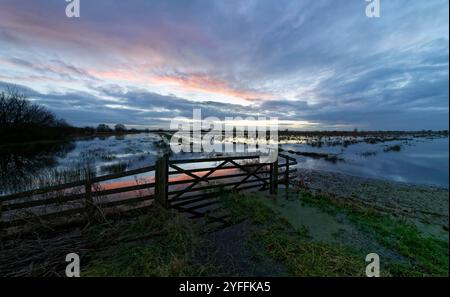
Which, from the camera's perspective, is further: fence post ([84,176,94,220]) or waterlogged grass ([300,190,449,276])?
fence post ([84,176,94,220])

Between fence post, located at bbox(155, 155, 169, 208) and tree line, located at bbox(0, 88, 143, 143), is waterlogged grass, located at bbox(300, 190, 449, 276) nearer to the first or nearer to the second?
fence post, located at bbox(155, 155, 169, 208)

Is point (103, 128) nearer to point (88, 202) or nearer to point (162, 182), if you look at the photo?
point (88, 202)

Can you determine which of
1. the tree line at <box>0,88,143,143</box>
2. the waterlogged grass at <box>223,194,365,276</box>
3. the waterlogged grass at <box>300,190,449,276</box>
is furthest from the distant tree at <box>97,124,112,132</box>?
the waterlogged grass at <box>300,190,449,276</box>

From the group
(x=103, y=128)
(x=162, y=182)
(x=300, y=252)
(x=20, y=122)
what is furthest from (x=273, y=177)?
(x=103, y=128)

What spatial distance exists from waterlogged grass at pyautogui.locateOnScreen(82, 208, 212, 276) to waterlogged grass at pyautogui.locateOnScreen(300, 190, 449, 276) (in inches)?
176

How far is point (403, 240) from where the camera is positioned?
5.71m

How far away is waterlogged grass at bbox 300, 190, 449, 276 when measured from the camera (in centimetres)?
449

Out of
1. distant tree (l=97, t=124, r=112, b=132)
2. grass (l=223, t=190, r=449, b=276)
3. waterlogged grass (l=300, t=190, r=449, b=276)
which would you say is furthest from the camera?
distant tree (l=97, t=124, r=112, b=132)

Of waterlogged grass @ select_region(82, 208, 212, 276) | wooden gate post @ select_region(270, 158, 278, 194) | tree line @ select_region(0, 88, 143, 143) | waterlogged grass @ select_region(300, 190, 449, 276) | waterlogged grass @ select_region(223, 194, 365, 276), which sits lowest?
waterlogged grass @ select_region(300, 190, 449, 276)

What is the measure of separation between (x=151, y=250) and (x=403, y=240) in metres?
7.11

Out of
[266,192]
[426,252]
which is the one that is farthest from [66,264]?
[426,252]

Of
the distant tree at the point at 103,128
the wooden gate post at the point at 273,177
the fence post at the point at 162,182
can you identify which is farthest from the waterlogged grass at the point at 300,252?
the distant tree at the point at 103,128
